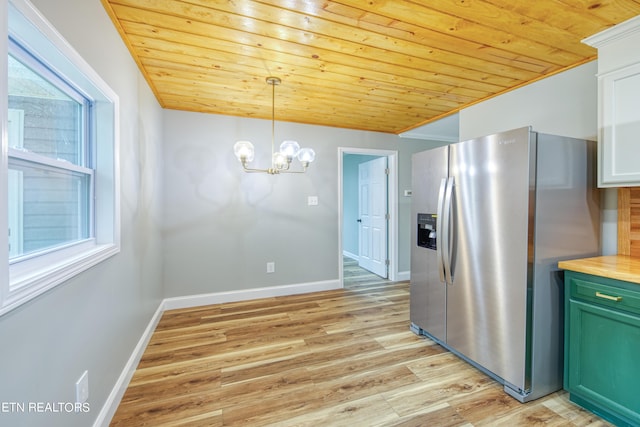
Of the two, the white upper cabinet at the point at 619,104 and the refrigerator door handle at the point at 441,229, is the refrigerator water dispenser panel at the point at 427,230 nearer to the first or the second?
the refrigerator door handle at the point at 441,229

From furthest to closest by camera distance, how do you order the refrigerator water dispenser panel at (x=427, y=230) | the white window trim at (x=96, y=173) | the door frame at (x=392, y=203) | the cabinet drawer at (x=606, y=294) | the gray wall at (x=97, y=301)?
the door frame at (x=392, y=203) < the refrigerator water dispenser panel at (x=427, y=230) < the cabinet drawer at (x=606, y=294) < the gray wall at (x=97, y=301) < the white window trim at (x=96, y=173)

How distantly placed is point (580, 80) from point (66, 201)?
3541 millimetres

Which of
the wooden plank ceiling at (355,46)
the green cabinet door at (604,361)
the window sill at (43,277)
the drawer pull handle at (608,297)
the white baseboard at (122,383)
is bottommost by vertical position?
the white baseboard at (122,383)

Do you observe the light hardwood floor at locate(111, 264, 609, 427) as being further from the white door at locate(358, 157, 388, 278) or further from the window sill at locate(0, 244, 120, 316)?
the white door at locate(358, 157, 388, 278)

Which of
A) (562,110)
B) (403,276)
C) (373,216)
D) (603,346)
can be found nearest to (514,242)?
(603,346)

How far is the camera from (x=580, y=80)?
7.14ft

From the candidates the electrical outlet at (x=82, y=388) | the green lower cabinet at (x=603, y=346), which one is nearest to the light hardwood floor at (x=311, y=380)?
the green lower cabinet at (x=603, y=346)

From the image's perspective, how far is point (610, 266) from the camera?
63.8 inches

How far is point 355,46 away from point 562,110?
1817 millimetres

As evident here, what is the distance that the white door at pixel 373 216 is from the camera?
4594mm

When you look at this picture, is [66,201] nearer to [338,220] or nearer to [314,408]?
[314,408]

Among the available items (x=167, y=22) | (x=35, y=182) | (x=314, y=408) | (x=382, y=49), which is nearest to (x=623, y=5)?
(x=382, y=49)

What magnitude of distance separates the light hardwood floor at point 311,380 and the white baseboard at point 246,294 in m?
0.25

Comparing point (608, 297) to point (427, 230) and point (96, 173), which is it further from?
point (96, 173)
